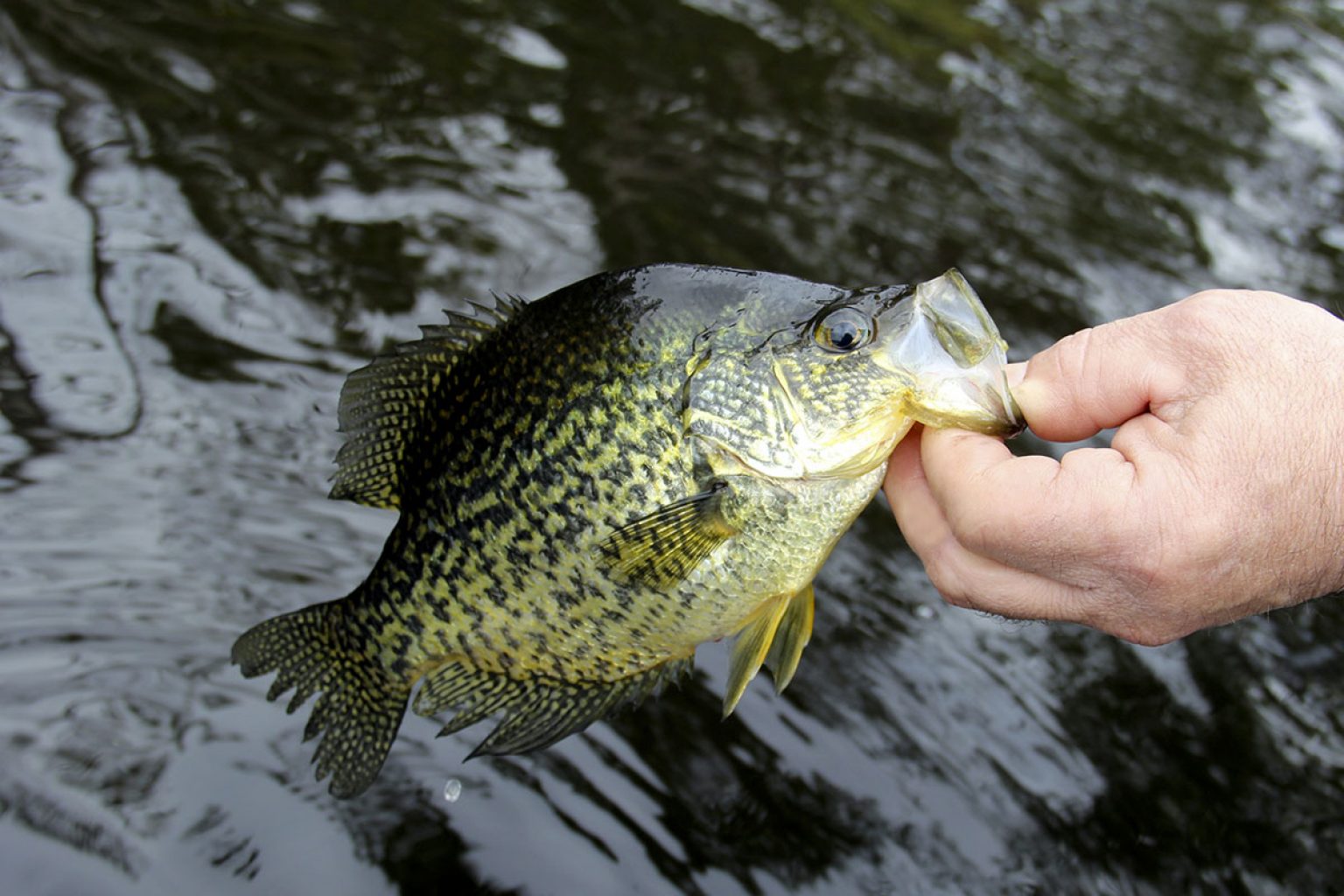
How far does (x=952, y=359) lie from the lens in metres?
3.13

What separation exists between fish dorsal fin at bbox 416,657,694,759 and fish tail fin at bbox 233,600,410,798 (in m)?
0.24

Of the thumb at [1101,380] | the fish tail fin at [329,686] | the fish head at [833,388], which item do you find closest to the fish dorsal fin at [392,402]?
the fish tail fin at [329,686]

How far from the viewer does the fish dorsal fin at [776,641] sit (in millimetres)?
3371

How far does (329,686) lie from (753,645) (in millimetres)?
1285

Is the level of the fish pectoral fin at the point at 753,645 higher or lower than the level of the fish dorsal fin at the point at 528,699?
higher

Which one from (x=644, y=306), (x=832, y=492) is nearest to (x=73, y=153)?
(x=644, y=306)

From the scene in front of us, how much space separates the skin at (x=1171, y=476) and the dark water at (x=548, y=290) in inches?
75.6

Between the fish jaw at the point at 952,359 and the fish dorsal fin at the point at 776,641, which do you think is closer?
the fish jaw at the point at 952,359

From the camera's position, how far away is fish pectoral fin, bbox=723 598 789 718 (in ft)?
11.0

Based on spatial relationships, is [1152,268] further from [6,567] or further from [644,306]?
[6,567]

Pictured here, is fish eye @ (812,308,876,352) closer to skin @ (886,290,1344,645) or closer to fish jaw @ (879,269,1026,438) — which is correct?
fish jaw @ (879,269,1026,438)

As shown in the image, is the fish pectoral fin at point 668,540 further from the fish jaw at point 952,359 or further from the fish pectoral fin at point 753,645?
the fish jaw at point 952,359

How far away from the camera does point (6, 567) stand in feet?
16.4

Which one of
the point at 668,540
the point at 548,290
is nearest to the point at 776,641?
the point at 668,540
